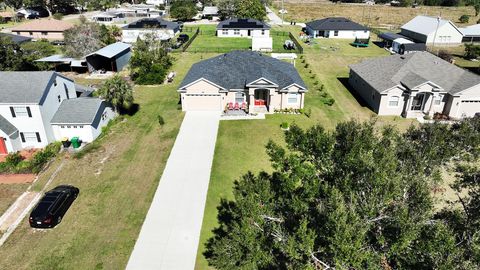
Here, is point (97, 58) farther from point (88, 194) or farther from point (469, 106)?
point (469, 106)

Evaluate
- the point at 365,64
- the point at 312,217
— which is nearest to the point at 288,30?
the point at 365,64

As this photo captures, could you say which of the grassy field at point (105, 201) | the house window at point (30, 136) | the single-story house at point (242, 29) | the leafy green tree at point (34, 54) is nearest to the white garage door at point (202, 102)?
the grassy field at point (105, 201)

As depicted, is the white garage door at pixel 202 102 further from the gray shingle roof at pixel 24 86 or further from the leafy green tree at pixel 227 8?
the leafy green tree at pixel 227 8

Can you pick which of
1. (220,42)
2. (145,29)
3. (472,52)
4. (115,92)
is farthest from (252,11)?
(115,92)

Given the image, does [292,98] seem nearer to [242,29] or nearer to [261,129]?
[261,129]

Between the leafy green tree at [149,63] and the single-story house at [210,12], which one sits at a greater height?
the single-story house at [210,12]
